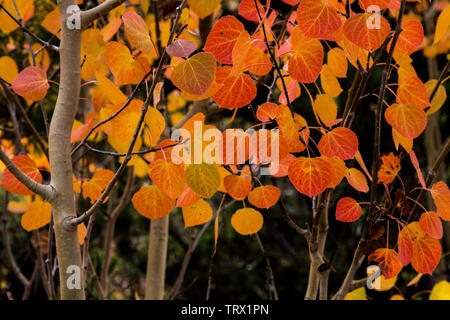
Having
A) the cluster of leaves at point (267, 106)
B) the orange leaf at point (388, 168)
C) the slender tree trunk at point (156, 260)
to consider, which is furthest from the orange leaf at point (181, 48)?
the slender tree trunk at point (156, 260)

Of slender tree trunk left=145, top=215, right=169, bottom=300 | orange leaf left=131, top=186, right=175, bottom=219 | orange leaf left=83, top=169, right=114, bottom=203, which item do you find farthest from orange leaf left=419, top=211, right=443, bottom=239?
slender tree trunk left=145, top=215, right=169, bottom=300

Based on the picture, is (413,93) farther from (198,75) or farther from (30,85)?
(30,85)

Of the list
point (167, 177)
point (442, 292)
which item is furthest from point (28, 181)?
point (442, 292)

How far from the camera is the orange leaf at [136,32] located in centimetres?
50

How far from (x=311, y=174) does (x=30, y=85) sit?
39 cm

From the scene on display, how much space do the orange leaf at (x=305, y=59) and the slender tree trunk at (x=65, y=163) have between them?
291 mm

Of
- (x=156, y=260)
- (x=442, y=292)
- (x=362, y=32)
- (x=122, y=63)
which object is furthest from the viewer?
(x=156, y=260)

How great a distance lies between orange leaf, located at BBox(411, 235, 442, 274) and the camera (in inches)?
21.3

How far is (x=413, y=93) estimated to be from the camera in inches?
20.0

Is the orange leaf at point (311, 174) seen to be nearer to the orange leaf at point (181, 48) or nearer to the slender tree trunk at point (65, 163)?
the orange leaf at point (181, 48)

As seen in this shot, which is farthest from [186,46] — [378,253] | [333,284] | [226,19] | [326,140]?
[333,284]

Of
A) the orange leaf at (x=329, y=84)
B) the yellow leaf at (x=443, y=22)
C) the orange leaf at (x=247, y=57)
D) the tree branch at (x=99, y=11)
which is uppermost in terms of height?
the tree branch at (x=99, y=11)

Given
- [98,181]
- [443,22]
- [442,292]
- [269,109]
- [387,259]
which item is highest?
[443,22]
